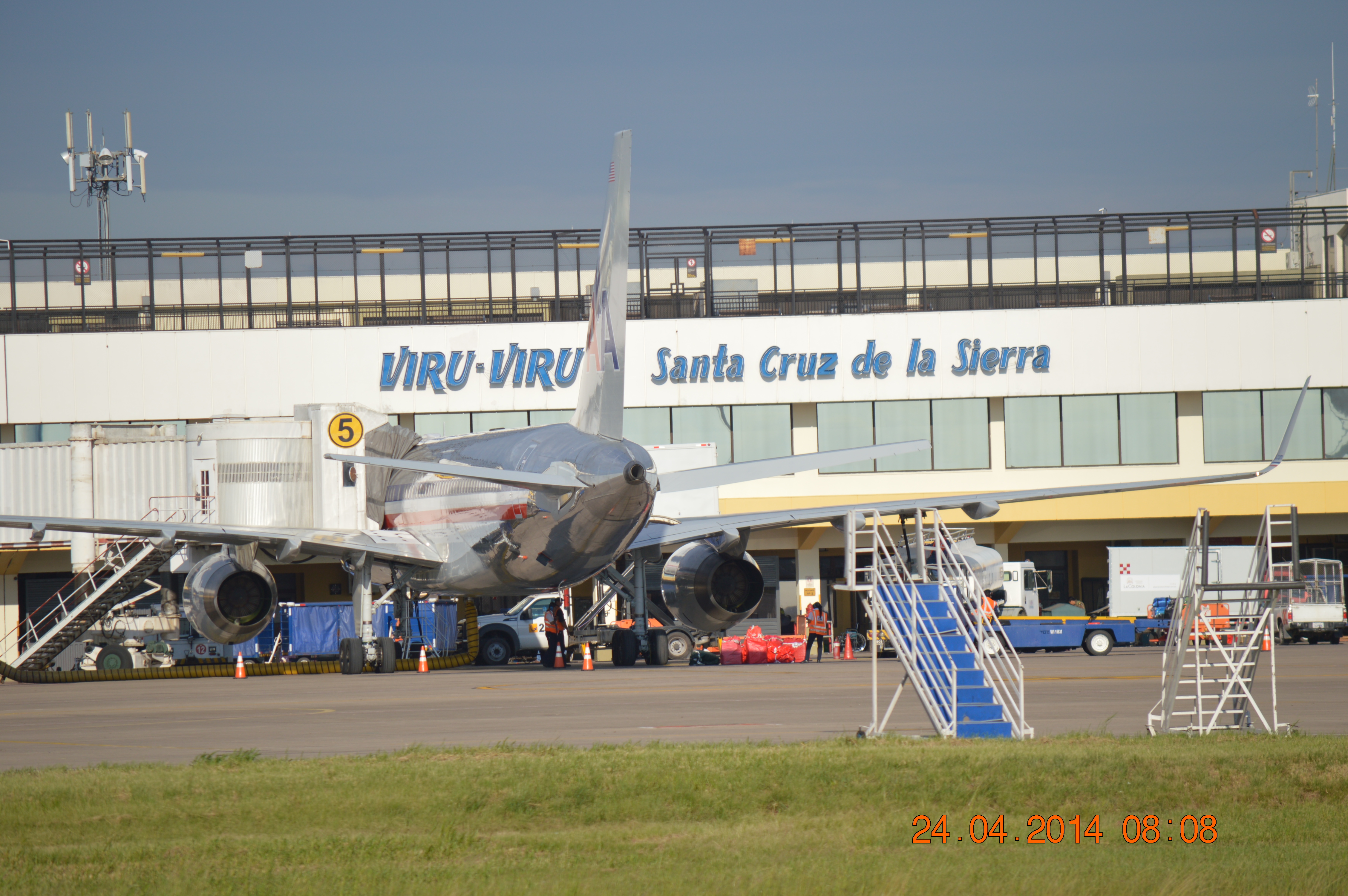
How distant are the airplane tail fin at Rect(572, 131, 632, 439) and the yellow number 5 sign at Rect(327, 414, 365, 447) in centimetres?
1032

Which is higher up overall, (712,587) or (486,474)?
(486,474)

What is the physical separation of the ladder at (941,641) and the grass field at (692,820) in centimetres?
133

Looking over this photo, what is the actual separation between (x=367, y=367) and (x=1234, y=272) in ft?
112

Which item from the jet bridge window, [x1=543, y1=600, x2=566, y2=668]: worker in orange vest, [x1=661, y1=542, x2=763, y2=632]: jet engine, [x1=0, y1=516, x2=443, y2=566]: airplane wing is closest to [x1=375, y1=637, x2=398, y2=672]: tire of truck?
[x1=0, y1=516, x2=443, y2=566]: airplane wing

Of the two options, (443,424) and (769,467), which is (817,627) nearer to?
(769,467)

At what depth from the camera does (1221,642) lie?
15.9m

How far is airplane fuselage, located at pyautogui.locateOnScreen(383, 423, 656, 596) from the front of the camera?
88.5 ft

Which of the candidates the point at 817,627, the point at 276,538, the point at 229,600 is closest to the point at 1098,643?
the point at 817,627

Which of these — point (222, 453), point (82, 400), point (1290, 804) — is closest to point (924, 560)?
point (1290, 804)

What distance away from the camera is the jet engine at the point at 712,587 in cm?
3250

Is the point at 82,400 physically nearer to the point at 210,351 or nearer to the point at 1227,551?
the point at 210,351

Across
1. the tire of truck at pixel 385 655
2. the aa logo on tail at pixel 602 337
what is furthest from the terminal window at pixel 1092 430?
the tire of truck at pixel 385 655

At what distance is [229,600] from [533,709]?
13213 mm

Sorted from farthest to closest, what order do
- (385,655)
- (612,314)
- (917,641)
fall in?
1. (385,655)
2. (612,314)
3. (917,641)
